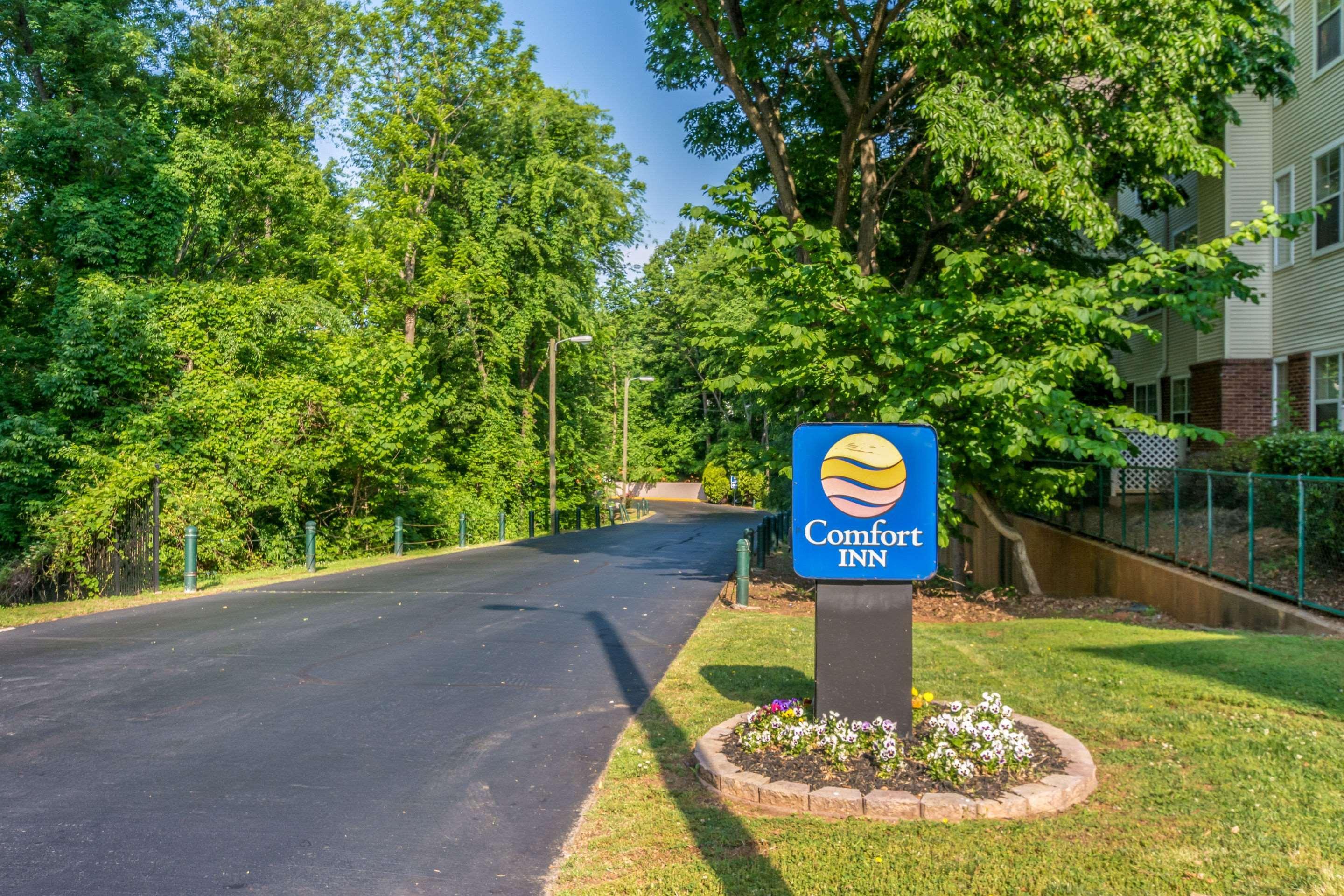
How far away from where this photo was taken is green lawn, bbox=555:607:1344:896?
440cm

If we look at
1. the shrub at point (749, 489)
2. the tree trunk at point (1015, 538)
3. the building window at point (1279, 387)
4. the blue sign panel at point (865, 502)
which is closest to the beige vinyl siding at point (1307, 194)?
the building window at point (1279, 387)

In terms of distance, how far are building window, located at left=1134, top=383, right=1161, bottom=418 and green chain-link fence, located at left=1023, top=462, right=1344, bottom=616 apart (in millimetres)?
7834

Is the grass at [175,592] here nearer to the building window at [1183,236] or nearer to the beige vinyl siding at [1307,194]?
the beige vinyl siding at [1307,194]

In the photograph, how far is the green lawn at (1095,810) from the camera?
4.40 m

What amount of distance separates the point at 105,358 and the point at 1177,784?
25.2 m

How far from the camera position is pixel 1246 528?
12562 mm

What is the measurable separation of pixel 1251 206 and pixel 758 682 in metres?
16.5

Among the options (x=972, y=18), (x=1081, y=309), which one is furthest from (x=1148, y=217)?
(x=1081, y=309)

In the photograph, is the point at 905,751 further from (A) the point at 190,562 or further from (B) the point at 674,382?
(B) the point at 674,382

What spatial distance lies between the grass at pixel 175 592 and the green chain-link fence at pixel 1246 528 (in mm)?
13719

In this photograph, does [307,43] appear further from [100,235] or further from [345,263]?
[100,235]

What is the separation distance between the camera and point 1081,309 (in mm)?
10766

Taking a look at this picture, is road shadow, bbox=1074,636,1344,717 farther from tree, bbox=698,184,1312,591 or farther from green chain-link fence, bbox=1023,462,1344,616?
tree, bbox=698,184,1312,591

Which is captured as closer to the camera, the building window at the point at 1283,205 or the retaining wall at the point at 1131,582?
the retaining wall at the point at 1131,582
